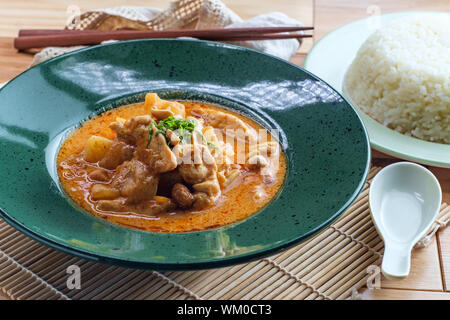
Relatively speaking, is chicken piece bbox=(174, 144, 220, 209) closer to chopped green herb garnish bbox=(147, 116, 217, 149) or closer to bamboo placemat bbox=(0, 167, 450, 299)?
chopped green herb garnish bbox=(147, 116, 217, 149)

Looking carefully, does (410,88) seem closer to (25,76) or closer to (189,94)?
(189,94)

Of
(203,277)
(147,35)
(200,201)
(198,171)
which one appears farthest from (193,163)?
(147,35)

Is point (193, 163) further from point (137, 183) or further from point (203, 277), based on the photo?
point (203, 277)

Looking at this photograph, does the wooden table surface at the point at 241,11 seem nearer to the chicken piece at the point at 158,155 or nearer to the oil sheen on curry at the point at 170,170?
the oil sheen on curry at the point at 170,170

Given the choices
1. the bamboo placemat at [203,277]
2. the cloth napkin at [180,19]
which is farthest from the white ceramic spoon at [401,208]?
the cloth napkin at [180,19]

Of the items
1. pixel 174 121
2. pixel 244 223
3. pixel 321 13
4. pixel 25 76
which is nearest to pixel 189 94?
pixel 174 121

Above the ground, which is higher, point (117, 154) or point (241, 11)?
point (241, 11)
